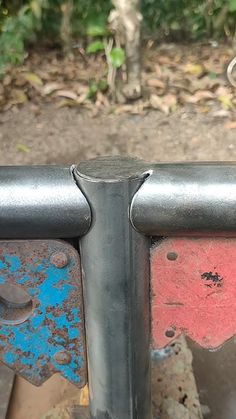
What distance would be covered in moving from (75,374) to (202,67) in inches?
186

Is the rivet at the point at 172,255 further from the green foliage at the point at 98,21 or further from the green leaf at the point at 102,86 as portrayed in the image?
the green leaf at the point at 102,86

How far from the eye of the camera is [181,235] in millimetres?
995

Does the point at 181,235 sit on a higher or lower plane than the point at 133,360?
higher

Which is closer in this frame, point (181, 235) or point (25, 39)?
point (181, 235)

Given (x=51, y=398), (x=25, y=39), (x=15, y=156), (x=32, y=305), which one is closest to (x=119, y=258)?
(x=32, y=305)

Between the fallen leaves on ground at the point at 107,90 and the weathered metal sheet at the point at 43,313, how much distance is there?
12.8 feet

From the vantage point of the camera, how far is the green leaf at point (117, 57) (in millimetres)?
4902

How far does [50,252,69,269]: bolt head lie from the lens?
3.39ft

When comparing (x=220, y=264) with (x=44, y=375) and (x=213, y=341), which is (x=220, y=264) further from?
(x=44, y=375)

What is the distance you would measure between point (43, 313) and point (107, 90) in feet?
13.8

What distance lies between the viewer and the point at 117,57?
4.91 meters

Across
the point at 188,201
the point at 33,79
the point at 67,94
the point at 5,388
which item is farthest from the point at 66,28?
the point at 188,201

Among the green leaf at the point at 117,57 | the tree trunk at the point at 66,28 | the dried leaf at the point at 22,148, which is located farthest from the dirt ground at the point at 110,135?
the tree trunk at the point at 66,28

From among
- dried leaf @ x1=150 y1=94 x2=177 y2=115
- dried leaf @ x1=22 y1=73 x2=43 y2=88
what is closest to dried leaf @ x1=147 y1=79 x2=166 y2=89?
dried leaf @ x1=150 y1=94 x2=177 y2=115
